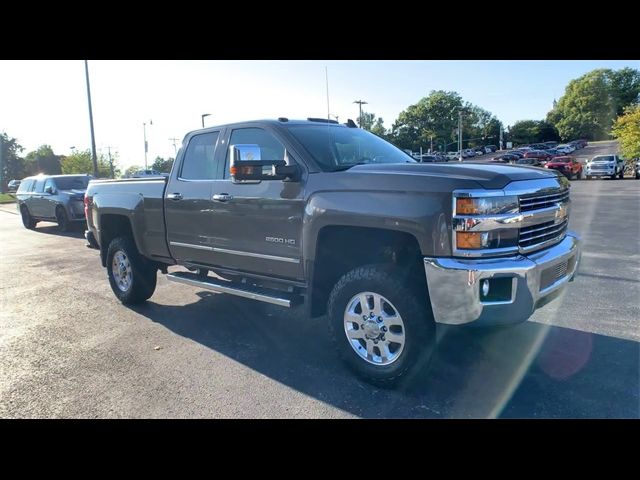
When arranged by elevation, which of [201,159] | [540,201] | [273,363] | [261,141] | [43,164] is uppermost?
[43,164]

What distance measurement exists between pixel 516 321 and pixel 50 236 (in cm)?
1398

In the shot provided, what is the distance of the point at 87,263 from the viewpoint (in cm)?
898

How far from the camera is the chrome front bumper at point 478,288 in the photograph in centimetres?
296

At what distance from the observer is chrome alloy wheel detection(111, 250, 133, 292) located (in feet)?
19.2

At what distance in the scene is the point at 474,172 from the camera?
126 inches

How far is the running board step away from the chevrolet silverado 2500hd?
22 millimetres

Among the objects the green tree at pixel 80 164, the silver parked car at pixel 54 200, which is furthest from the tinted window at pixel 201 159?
the green tree at pixel 80 164

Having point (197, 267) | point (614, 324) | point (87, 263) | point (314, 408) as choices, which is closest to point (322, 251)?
point (314, 408)

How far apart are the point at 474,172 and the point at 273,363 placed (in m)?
2.30

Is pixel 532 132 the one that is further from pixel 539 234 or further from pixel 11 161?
pixel 539 234

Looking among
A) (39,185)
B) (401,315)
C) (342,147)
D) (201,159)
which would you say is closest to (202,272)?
(201,159)

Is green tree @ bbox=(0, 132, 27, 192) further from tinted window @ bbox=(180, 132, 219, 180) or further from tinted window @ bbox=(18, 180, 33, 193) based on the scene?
tinted window @ bbox=(180, 132, 219, 180)

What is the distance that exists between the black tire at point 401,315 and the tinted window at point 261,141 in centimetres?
148
